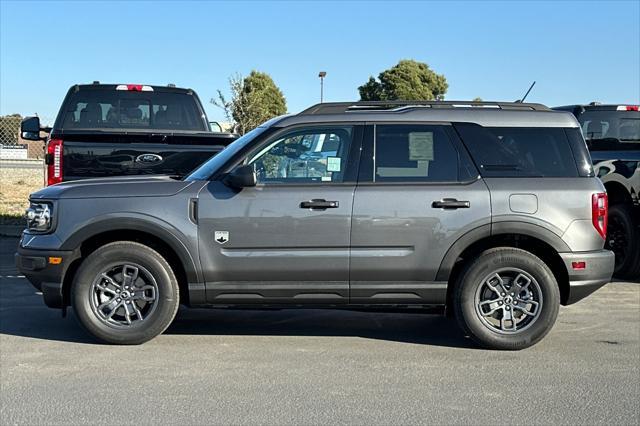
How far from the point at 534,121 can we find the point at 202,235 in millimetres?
2879

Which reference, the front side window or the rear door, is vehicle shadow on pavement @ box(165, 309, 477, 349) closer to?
the rear door

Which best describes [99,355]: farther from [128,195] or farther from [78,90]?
[78,90]

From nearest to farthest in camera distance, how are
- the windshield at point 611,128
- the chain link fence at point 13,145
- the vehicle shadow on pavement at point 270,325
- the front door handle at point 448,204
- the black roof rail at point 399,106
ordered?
the front door handle at point 448,204 → the black roof rail at point 399,106 → the vehicle shadow on pavement at point 270,325 → the windshield at point 611,128 → the chain link fence at point 13,145

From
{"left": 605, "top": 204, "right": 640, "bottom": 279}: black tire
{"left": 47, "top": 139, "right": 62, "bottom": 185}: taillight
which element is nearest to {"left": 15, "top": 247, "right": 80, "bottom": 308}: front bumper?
{"left": 47, "top": 139, "right": 62, "bottom": 185}: taillight

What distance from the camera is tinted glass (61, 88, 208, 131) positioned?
8.81 metres

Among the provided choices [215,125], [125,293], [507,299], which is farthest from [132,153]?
[507,299]

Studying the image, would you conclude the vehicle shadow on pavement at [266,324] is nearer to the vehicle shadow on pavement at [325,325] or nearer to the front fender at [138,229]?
the vehicle shadow on pavement at [325,325]

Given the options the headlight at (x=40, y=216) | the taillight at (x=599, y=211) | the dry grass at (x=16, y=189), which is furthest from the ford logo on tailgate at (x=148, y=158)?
the dry grass at (x=16, y=189)

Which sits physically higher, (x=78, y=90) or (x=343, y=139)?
(x=78, y=90)

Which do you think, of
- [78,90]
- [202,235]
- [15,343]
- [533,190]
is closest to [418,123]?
[533,190]

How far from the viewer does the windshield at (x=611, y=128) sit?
9.44 m

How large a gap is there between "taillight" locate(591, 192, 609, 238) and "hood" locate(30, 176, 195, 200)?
3249mm

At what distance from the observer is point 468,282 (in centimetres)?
561

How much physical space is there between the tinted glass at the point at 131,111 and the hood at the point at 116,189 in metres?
3.27
